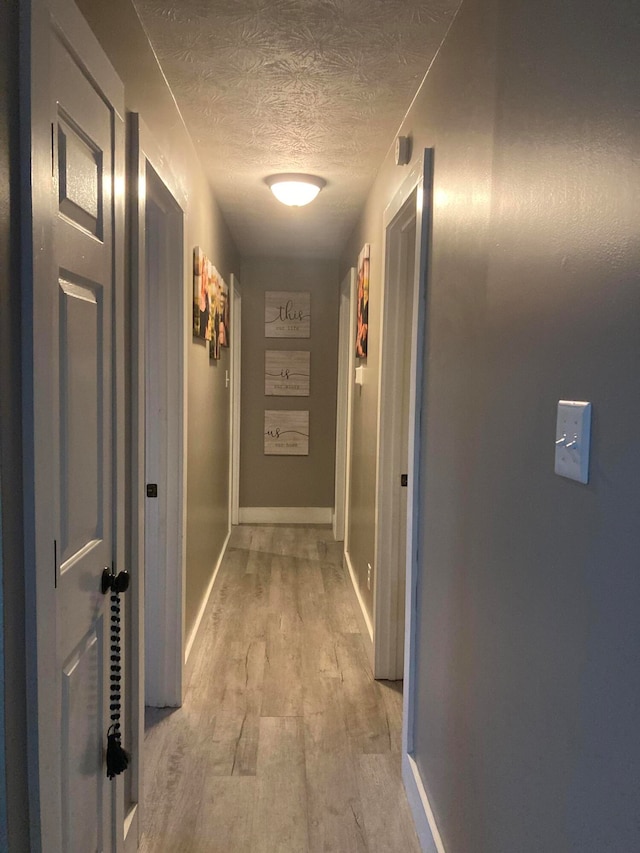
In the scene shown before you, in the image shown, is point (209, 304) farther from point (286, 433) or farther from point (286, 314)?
point (286, 433)

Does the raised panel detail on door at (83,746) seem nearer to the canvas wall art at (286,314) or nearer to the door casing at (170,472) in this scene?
the door casing at (170,472)

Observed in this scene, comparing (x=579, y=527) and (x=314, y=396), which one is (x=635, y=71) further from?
(x=314, y=396)

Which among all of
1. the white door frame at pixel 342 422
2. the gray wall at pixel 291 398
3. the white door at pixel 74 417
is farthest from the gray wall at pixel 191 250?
the white door frame at pixel 342 422

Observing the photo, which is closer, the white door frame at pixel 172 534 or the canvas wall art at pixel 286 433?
the white door frame at pixel 172 534

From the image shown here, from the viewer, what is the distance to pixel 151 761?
92.3 inches

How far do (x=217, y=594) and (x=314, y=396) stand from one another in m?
2.34

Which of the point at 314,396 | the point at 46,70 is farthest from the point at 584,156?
the point at 314,396

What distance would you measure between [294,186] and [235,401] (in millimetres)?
2421

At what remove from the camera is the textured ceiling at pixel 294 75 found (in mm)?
1812

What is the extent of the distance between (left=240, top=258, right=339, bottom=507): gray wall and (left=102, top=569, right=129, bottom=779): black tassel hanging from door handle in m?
4.28

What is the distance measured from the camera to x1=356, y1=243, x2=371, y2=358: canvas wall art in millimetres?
3580

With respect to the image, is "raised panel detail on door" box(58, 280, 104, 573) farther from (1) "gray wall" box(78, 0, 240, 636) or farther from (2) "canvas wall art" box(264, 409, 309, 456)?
(2) "canvas wall art" box(264, 409, 309, 456)

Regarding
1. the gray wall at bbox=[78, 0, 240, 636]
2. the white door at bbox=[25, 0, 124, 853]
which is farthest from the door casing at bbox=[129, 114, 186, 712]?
the white door at bbox=[25, 0, 124, 853]

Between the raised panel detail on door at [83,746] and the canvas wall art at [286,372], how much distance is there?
174 inches
